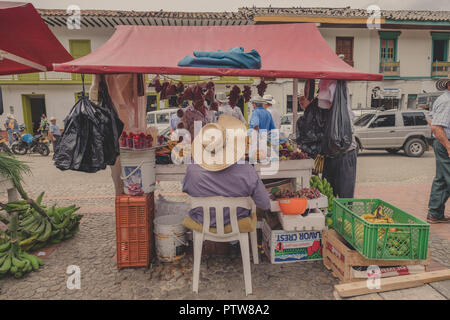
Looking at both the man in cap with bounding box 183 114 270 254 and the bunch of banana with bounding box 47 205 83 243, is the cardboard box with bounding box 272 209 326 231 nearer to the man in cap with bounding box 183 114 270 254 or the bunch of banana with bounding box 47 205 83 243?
the man in cap with bounding box 183 114 270 254

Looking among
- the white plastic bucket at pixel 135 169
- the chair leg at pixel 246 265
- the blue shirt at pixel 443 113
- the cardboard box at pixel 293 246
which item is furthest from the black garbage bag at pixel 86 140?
the blue shirt at pixel 443 113

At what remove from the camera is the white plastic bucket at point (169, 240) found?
147 inches

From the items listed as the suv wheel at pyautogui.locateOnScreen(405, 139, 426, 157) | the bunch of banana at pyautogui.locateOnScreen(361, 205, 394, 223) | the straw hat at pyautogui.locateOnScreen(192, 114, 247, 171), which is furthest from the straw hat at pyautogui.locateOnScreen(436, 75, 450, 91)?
the suv wheel at pyautogui.locateOnScreen(405, 139, 426, 157)

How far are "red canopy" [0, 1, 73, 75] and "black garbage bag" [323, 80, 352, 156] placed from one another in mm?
4214

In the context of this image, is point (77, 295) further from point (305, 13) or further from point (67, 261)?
point (305, 13)

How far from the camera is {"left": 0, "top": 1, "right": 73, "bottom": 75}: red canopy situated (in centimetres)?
404

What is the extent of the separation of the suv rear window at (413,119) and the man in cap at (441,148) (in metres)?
8.25

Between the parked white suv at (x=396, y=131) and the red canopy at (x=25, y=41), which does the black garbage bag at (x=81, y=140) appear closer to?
the red canopy at (x=25, y=41)

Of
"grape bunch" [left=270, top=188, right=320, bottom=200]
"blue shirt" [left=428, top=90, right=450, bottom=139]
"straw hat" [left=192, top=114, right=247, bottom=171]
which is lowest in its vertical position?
"grape bunch" [left=270, top=188, right=320, bottom=200]

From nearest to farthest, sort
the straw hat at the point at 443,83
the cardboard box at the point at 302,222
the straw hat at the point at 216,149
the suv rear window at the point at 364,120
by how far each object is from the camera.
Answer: the straw hat at the point at 216,149
the cardboard box at the point at 302,222
the straw hat at the point at 443,83
the suv rear window at the point at 364,120

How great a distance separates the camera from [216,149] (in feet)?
9.86

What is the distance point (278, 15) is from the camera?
18438mm

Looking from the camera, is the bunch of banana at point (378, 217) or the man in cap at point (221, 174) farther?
the bunch of banana at point (378, 217)
